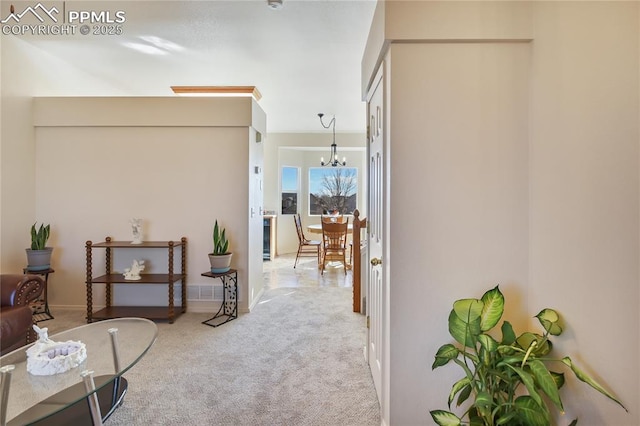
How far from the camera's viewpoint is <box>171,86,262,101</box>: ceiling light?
165 inches

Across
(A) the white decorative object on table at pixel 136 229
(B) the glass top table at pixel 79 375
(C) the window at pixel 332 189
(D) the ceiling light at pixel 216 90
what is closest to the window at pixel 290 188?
(C) the window at pixel 332 189

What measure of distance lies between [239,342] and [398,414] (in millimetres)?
1697

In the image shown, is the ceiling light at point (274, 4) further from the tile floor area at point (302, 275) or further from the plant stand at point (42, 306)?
the tile floor area at point (302, 275)

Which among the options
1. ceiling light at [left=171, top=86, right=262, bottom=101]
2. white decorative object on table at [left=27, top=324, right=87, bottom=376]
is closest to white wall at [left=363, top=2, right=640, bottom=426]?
white decorative object on table at [left=27, top=324, right=87, bottom=376]

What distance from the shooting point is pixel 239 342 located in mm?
2893

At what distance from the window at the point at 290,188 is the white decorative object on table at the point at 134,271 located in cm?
441

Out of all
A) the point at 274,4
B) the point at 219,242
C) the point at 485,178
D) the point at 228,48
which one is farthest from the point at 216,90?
the point at 485,178

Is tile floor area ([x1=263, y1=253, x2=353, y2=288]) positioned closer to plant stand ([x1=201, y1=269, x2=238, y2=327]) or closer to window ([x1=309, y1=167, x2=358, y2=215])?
plant stand ([x1=201, y1=269, x2=238, y2=327])

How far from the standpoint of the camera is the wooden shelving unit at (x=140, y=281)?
3.35m

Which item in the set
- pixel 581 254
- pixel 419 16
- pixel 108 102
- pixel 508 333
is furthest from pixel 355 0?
pixel 108 102

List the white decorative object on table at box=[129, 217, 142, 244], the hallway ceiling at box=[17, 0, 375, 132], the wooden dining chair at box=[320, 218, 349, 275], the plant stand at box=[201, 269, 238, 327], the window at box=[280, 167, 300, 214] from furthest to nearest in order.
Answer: the window at box=[280, 167, 300, 214] < the wooden dining chair at box=[320, 218, 349, 275] < the white decorative object on table at box=[129, 217, 142, 244] < the plant stand at box=[201, 269, 238, 327] < the hallway ceiling at box=[17, 0, 375, 132]

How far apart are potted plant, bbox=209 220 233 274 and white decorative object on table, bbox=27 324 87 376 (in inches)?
67.2

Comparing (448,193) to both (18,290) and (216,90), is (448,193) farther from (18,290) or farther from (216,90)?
(216,90)

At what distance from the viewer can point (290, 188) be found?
7914 mm
